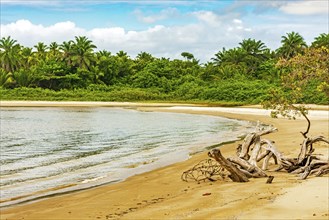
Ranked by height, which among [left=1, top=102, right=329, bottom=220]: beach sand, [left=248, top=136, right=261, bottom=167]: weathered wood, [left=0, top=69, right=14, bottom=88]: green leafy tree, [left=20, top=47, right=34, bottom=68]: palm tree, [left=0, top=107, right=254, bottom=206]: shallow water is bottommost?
[left=0, top=107, right=254, bottom=206]: shallow water

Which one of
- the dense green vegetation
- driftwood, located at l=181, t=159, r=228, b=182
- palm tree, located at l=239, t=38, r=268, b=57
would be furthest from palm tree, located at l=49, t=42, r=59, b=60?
driftwood, located at l=181, t=159, r=228, b=182

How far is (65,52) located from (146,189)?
291 ft

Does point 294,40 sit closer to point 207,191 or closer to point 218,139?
point 218,139

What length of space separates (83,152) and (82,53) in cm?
7538

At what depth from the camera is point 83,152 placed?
24.7m

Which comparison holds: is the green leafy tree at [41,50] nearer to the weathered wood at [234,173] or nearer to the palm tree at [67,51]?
the palm tree at [67,51]

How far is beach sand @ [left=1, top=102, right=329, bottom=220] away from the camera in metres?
9.16

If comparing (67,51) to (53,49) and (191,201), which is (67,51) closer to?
(53,49)

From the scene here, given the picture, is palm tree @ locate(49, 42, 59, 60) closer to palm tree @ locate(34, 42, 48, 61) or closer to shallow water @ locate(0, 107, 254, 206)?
palm tree @ locate(34, 42, 48, 61)

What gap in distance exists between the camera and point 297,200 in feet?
32.1

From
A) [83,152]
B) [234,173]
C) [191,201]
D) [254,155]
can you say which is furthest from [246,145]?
[83,152]

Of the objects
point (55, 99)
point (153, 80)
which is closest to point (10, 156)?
point (55, 99)

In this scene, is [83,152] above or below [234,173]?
below

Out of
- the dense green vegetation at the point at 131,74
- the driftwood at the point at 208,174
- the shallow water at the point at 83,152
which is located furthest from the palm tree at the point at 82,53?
the driftwood at the point at 208,174
